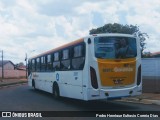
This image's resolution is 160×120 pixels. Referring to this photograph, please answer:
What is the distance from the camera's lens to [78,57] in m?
15.5

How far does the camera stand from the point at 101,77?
1420 centimetres

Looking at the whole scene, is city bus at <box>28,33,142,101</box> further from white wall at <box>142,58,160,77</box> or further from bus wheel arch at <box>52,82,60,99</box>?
white wall at <box>142,58,160,77</box>

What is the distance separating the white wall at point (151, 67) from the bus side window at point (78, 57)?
842 centimetres

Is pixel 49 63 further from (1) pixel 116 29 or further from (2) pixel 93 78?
(1) pixel 116 29

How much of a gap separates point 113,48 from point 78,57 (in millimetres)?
1836

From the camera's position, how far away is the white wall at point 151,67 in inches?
886

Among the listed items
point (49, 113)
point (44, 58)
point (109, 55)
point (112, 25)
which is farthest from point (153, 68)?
point (112, 25)

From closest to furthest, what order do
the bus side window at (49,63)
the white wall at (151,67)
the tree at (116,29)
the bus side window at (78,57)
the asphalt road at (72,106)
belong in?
the bus side window at (78,57), the asphalt road at (72,106), the bus side window at (49,63), the white wall at (151,67), the tree at (116,29)

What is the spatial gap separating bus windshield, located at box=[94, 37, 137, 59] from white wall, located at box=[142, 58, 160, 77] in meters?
7.99

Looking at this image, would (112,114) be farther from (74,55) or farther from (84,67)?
(74,55)

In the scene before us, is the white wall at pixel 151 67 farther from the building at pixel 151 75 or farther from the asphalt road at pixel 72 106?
the asphalt road at pixel 72 106

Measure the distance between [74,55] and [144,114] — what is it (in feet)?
15.8

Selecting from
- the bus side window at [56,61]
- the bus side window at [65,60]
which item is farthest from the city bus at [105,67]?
the bus side window at [56,61]

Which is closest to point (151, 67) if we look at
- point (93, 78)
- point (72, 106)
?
point (72, 106)
